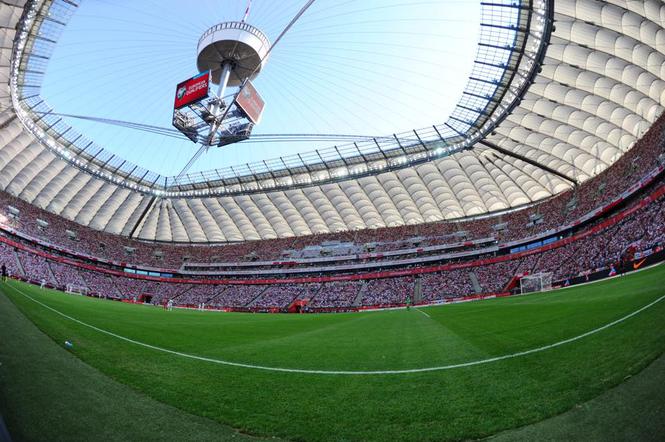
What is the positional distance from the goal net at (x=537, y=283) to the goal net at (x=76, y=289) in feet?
173

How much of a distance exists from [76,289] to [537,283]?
55.8 metres

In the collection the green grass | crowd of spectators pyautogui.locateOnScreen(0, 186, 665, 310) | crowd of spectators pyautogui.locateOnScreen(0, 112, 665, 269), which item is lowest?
the green grass

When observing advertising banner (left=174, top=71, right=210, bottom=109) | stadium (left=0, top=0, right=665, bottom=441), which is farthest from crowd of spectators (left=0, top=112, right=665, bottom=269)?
advertising banner (left=174, top=71, right=210, bottom=109)

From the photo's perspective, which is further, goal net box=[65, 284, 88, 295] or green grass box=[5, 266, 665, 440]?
goal net box=[65, 284, 88, 295]

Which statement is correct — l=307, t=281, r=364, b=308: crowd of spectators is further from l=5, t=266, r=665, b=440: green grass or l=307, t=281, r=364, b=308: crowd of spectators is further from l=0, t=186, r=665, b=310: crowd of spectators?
l=5, t=266, r=665, b=440: green grass

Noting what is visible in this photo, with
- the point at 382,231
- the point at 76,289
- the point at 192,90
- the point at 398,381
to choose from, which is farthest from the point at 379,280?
the point at 398,381

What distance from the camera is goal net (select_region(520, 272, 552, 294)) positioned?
35.0 m

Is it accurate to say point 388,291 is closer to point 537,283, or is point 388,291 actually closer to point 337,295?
point 337,295

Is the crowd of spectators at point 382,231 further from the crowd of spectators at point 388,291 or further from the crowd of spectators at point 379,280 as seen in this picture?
the crowd of spectators at point 388,291

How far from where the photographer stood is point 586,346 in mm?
7027

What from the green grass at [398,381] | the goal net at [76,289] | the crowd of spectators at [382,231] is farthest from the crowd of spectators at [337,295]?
the green grass at [398,381]

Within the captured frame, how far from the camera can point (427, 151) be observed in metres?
48.8

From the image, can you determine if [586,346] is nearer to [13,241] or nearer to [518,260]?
[518,260]

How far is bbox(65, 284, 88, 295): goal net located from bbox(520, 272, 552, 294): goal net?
52.8m
